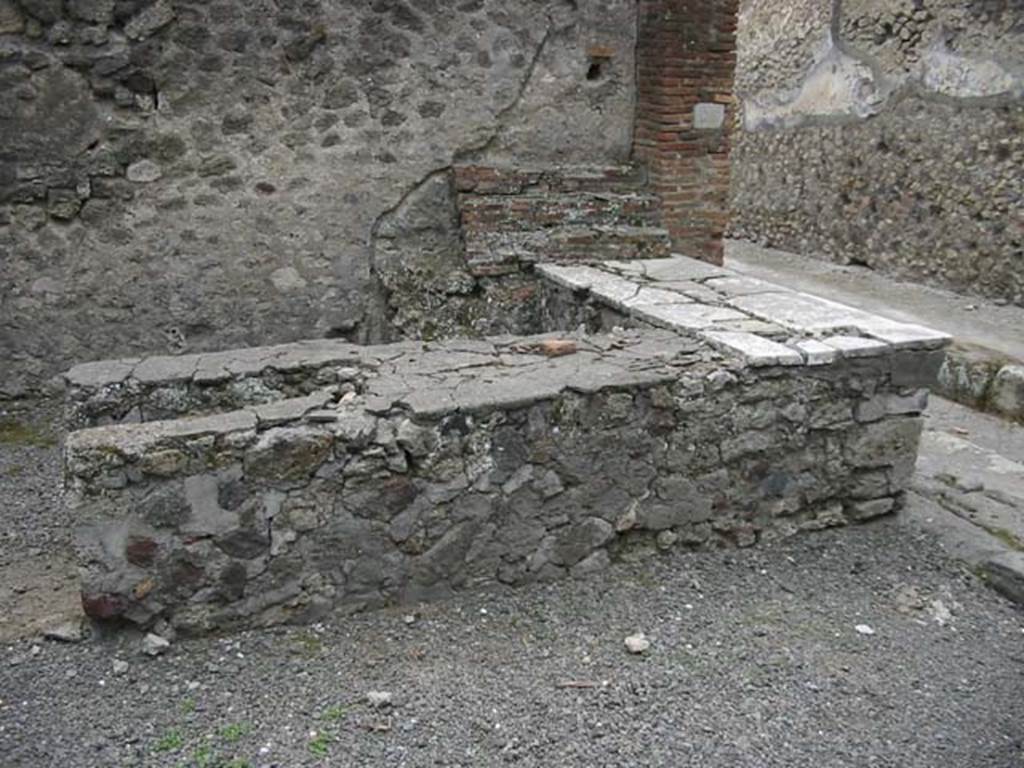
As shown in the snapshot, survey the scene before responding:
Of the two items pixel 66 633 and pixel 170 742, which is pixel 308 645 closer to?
pixel 170 742

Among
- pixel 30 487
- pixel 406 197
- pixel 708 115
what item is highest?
pixel 708 115

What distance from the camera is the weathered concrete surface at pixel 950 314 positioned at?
5.55m

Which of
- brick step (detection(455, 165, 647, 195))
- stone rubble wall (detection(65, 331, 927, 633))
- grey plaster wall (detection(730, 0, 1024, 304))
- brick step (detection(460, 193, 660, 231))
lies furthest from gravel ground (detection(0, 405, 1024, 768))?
grey plaster wall (detection(730, 0, 1024, 304))

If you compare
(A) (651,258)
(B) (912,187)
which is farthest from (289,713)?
(B) (912,187)

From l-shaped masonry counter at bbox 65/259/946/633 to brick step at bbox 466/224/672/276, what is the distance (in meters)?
1.24

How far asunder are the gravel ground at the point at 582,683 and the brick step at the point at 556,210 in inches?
95.8

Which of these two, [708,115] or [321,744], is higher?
[708,115]

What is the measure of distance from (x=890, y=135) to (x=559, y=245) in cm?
449

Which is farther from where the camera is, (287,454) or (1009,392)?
(1009,392)

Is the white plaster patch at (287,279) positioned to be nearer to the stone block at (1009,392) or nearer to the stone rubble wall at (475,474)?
the stone rubble wall at (475,474)

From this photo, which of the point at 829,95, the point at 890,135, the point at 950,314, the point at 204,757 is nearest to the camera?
the point at 204,757

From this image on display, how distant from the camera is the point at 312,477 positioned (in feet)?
8.88

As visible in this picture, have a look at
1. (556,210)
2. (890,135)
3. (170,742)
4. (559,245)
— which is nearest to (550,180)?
(556,210)

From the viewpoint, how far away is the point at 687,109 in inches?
208
